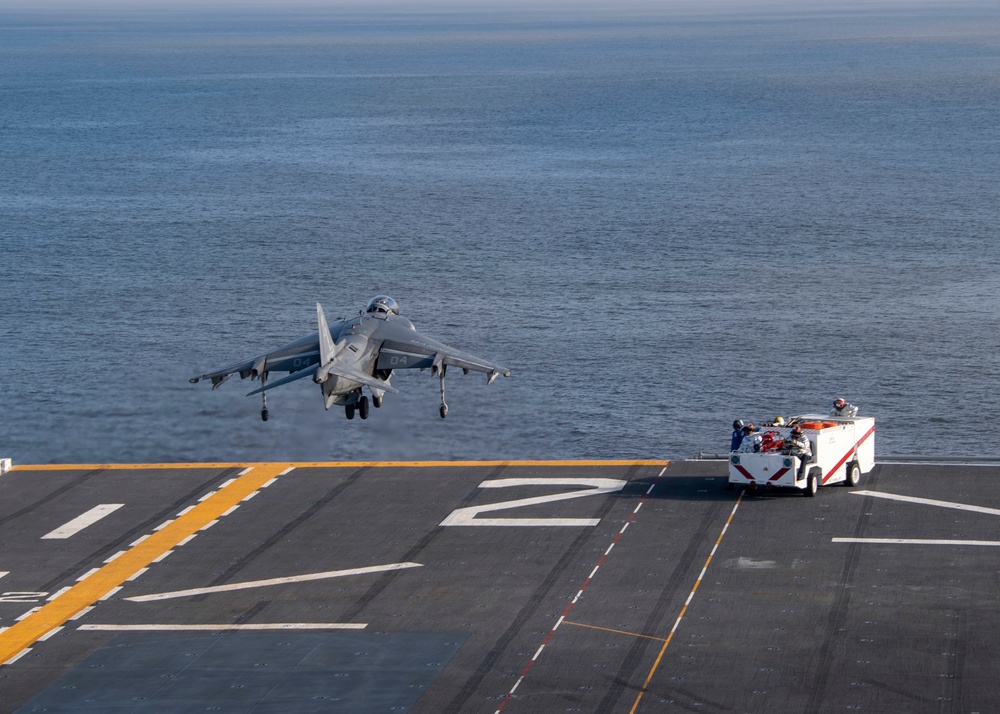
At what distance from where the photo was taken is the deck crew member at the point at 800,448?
68.8 metres

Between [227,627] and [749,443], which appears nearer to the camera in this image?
[227,627]

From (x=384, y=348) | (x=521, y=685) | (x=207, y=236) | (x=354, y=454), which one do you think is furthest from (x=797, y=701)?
(x=207, y=236)

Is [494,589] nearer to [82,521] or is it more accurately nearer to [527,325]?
[82,521]

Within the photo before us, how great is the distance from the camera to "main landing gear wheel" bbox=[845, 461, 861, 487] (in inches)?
2820

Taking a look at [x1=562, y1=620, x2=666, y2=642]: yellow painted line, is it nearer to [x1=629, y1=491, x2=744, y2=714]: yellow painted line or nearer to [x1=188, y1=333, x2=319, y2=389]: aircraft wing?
[x1=629, y1=491, x2=744, y2=714]: yellow painted line

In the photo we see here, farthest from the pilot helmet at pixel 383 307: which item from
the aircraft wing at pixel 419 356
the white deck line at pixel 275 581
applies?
the white deck line at pixel 275 581

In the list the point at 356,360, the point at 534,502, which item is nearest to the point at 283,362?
the point at 356,360

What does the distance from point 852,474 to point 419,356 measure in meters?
22.9

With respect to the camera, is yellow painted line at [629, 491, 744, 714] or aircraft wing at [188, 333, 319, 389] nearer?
yellow painted line at [629, 491, 744, 714]

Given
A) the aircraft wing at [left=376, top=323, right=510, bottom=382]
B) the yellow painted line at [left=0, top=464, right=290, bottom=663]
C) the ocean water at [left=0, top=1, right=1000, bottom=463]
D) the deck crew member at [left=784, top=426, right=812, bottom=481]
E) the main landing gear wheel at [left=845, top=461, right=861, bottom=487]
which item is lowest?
the ocean water at [left=0, top=1, right=1000, bottom=463]

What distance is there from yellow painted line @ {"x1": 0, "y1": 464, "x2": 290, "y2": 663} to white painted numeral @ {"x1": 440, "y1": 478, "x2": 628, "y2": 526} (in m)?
12.0

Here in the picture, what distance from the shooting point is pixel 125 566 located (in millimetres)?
63125

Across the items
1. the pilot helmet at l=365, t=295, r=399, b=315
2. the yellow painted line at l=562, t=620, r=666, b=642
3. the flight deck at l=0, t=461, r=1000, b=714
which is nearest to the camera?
the flight deck at l=0, t=461, r=1000, b=714

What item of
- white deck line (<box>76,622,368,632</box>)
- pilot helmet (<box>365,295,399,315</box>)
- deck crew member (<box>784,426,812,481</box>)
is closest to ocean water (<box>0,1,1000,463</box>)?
pilot helmet (<box>365,295,399,315</box>)
